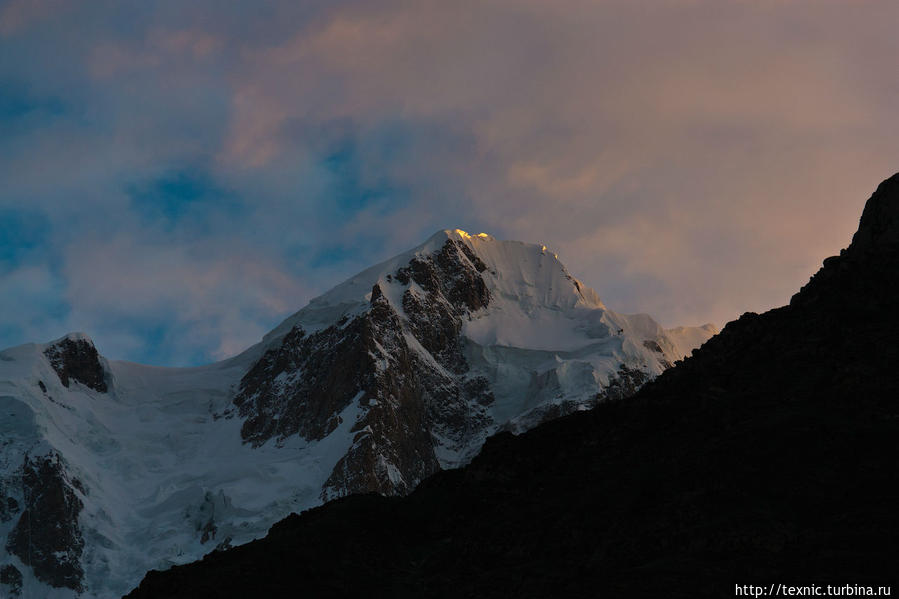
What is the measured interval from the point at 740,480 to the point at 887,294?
2219 centimetres

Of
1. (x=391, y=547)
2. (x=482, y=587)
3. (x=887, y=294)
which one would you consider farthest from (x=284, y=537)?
(x=887, y=294)

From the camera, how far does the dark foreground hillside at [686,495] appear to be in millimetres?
56531

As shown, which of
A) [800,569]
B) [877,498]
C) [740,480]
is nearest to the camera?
[800,569]

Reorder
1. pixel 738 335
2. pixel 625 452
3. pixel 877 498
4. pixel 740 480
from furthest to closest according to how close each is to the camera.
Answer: pixel 738 335, pixel 625 452, pixel 740 480, pixel 877 498

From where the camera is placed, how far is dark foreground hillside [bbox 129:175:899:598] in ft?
185

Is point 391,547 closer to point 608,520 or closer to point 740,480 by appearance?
point 608,520

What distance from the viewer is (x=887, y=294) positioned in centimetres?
7788

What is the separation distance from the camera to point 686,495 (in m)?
63.2

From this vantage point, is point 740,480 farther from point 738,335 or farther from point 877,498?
point 738,335

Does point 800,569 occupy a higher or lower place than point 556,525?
lower

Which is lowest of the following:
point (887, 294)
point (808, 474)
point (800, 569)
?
point (800, 569)

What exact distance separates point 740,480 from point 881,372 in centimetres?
1301

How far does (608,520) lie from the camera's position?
2562 inches

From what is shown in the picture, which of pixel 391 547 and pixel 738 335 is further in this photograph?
pixel 738 335
